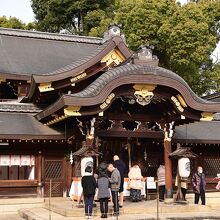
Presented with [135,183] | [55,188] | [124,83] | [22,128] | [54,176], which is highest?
[124,83]

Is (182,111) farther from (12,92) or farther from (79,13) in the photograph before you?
(79,13)

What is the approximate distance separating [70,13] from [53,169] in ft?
119

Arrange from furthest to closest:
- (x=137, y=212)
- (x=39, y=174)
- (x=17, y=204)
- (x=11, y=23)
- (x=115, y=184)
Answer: (x=11, y=23)
(x=39, y=174)
(x=17, y=204)
(x=137, y=212)
(x=115, y=184)

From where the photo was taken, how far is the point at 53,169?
19.2 m

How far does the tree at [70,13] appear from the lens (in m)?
51.8

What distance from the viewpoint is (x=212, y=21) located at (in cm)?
3709

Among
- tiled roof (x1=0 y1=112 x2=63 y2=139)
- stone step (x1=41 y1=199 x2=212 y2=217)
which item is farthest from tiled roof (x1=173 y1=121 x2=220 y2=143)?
tiled roof (x1=0 y1=112 x2=63 y2=139)

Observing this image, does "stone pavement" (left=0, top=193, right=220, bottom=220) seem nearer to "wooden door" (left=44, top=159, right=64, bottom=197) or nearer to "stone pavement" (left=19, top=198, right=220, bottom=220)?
"stone pavement" (left=19, top=198, right=220, bottom=220)

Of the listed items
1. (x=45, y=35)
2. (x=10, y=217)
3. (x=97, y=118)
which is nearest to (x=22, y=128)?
(x=97, y=118)

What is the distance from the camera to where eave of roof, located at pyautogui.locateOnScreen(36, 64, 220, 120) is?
1548cm

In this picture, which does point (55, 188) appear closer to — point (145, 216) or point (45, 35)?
point (145, 216)

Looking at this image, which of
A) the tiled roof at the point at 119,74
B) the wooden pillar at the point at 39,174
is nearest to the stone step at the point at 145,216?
the wooden pillar at the point at 39,174

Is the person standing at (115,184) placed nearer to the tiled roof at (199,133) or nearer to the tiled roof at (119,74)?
the tiled roof at (119,74)

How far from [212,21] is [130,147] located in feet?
68.7
